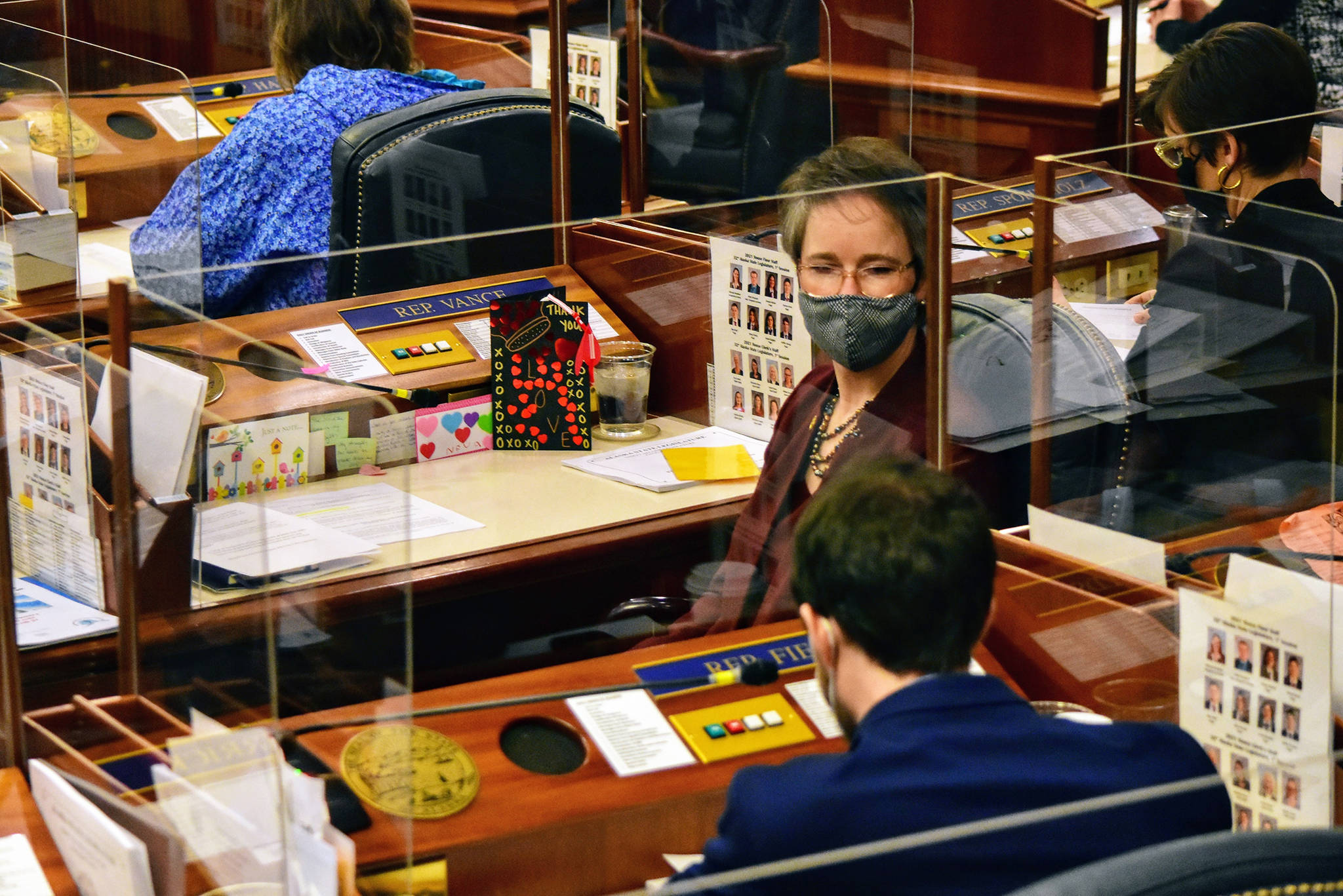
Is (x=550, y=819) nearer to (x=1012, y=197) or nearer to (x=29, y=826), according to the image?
(x=29, y=826)

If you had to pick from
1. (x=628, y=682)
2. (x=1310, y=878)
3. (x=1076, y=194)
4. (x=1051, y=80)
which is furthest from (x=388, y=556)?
(x=1051, y=80)

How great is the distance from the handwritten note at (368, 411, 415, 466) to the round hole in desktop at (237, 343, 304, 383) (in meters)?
0.12

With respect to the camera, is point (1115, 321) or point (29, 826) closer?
point (29, 826)

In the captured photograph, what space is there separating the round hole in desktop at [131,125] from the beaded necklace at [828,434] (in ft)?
7.54

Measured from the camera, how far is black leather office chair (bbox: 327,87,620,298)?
315 cm

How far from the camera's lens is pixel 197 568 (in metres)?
1.69

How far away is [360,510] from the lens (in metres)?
1.55

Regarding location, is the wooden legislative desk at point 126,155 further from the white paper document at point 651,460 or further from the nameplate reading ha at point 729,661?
→ the nameplate reading ha at point 729,661

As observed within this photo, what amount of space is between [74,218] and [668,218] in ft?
4.31

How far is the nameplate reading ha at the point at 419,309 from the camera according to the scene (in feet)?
8.72

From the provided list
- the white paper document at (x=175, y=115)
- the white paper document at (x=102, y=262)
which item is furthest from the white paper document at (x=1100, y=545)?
the white paper document at (x=175, y=115)

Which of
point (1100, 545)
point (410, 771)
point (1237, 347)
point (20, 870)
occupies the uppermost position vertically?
point (1237, 347)

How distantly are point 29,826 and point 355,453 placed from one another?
51cm

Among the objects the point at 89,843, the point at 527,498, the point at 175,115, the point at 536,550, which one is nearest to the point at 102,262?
the point at 175,115
